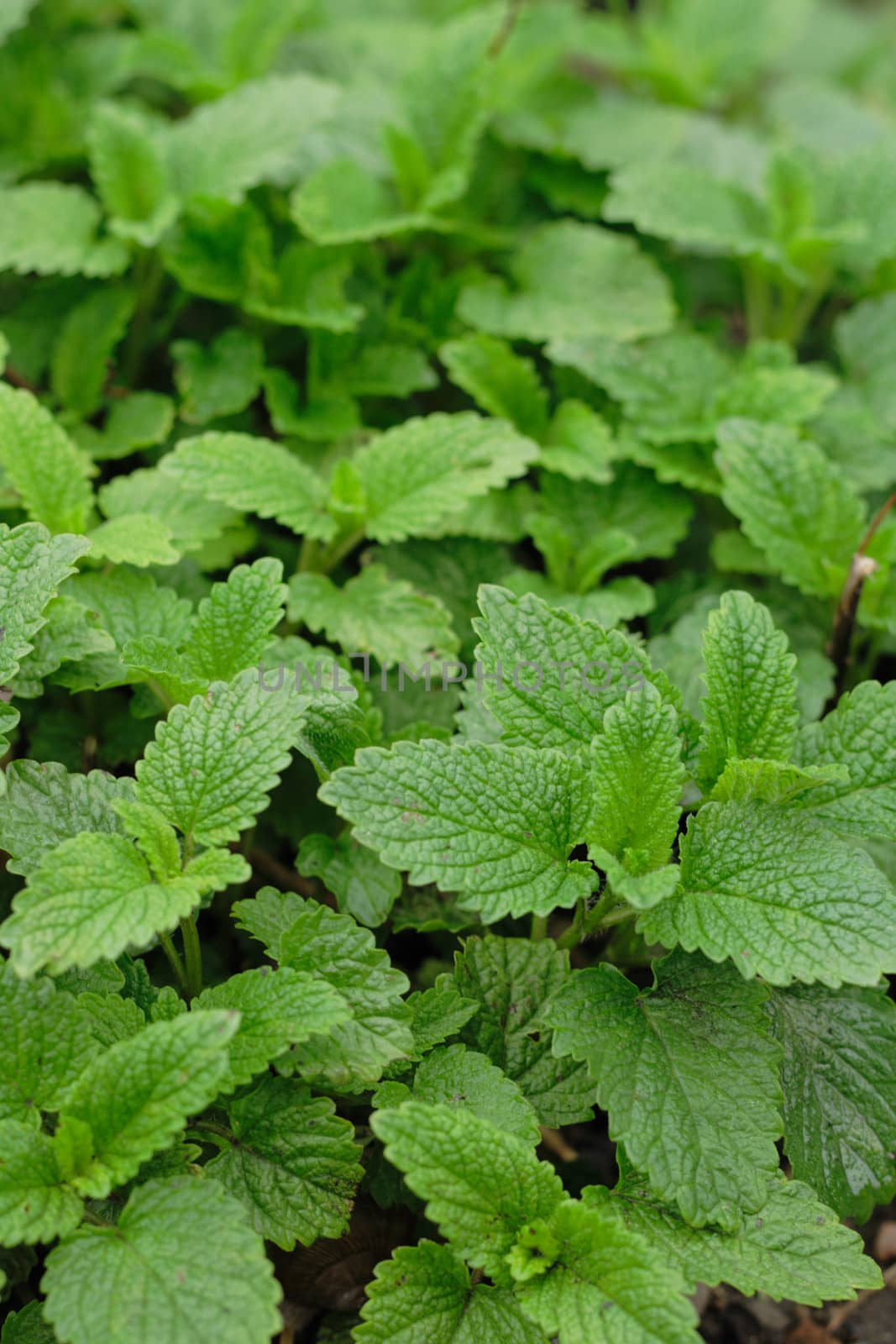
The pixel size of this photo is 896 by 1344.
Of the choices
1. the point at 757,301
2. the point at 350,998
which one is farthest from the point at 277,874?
the point at 757,301

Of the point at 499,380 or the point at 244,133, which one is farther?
the point at 244,133

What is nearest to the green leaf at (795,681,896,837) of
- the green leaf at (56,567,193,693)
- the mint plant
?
the mint plant

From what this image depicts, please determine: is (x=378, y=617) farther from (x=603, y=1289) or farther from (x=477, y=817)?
(x=603, y=1289)

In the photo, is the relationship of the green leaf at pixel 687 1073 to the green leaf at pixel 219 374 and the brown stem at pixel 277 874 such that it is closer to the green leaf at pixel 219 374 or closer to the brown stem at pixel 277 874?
the brown stem at pixel 277 874

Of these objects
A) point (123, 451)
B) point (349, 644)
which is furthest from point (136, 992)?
point (123, 451)

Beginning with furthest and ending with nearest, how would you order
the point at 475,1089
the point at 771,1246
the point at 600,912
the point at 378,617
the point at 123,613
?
the point at 378,617, the point at 123,613, the point at 600,912, the point at 475,1089, the point at 771,1246

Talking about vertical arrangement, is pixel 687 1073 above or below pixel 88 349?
below
